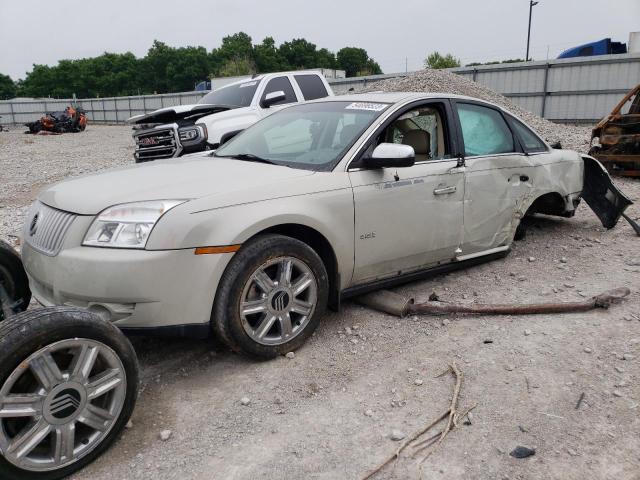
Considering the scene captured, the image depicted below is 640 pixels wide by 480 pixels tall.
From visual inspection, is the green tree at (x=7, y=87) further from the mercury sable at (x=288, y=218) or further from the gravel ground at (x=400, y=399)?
the gravel ground at (x=400, y=399)

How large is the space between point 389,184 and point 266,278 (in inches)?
46.9

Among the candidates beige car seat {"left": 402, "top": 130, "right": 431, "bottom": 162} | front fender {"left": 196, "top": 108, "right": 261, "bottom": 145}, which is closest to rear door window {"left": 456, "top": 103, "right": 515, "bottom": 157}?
beige car seat {"left": 402, "top": 130, "right": 431, "bottom": 162}

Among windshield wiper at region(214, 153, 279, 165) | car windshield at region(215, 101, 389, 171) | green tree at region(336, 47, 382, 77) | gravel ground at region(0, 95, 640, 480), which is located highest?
green tree at region(336, 47, 382, 77)

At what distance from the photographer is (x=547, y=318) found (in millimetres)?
3932

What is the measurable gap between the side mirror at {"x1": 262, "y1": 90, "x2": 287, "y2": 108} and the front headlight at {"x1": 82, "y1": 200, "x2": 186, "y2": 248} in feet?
20.6

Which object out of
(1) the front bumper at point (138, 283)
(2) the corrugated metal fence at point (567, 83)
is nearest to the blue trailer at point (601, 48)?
(2) the corrugated metal fence at point (567, 83)

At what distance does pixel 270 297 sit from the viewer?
325 cm

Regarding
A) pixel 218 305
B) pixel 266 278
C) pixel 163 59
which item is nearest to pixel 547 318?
pixel 266 278

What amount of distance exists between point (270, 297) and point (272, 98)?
630 cm

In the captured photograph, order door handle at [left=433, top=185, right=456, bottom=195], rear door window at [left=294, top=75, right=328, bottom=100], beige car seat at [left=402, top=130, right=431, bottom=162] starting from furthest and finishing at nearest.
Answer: rear door window at [left=294, top=75, right=328, bottom=100]
beige car seat at [left=402, top=130, right=431, bottom=162]
door handle at [left=433, top=185, right=456, bottom=195]

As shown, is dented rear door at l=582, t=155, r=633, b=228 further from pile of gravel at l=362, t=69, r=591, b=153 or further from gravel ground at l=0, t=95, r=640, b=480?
pile of gravel at l=362, t=69, r=591, b=153

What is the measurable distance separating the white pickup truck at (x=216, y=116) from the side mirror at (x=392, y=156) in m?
4.26

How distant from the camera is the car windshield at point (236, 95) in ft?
29.7

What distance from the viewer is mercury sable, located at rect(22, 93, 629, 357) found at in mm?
2887
